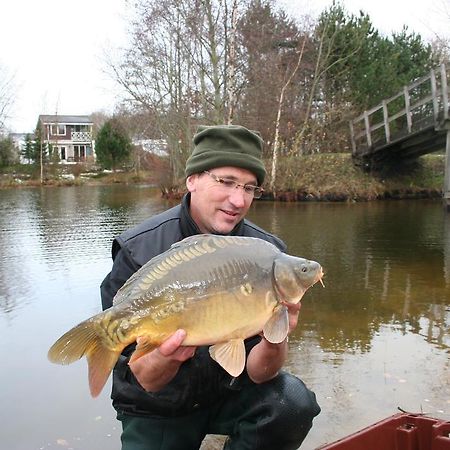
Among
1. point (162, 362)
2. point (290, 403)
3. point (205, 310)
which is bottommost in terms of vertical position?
point (290, 403)

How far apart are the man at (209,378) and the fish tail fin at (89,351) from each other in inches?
20.0

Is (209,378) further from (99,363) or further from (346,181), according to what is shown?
(346,181)

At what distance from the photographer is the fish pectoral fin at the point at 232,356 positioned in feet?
7.93

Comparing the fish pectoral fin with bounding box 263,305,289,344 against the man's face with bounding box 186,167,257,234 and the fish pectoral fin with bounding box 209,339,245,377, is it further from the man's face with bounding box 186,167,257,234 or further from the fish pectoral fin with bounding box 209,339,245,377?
the man's face with bounding box 186,167,257,234

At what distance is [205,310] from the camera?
239cm

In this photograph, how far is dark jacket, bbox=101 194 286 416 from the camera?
2.99 m

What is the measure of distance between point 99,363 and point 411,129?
2073 centimetres

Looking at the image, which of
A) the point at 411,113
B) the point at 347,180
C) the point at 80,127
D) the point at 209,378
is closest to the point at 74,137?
the point at 80,127

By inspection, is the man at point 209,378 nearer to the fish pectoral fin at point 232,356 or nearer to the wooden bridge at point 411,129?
the fish pectoral fin at point 232,356

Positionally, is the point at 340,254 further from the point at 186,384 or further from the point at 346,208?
the point at 346,208

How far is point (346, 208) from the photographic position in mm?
22469

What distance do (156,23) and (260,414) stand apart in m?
25.5

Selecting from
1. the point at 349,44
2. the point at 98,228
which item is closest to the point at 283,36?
the point at 349,44

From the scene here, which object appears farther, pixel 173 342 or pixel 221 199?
pixel 221 199
